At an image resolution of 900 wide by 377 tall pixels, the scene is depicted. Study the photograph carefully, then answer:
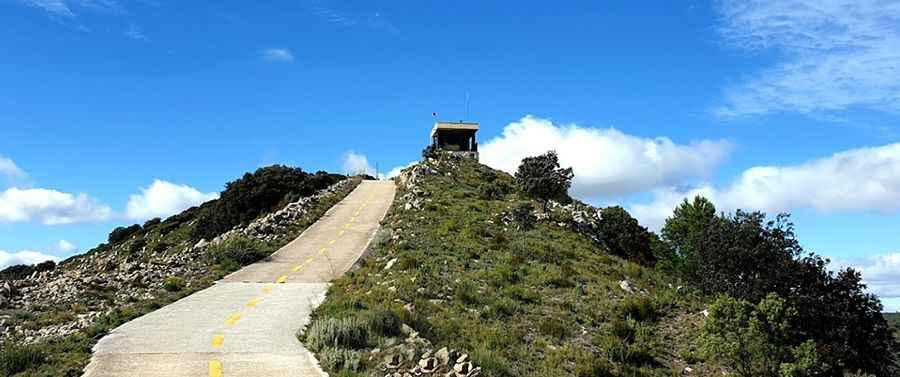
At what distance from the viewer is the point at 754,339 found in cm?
1438

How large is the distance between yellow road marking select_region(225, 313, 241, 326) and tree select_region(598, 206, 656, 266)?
2173 centimetres

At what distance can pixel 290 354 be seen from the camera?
11555 mm

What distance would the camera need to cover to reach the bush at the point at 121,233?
2532 inches

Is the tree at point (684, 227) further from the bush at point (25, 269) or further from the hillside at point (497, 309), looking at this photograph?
the bush at point (25, 269)

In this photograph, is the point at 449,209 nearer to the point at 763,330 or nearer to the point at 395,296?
the point at 395,296

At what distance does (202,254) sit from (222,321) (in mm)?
11573

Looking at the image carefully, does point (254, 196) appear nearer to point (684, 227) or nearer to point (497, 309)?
point (684, 227)

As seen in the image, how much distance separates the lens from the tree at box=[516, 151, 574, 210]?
41594 mm

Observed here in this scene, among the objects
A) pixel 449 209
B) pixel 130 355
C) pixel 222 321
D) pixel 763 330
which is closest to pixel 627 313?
pixel 763 330

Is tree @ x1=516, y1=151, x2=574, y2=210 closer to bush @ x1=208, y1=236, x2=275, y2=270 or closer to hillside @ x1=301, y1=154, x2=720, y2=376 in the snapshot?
hillside @ x1=301, y1=154, x2=720, y2=376

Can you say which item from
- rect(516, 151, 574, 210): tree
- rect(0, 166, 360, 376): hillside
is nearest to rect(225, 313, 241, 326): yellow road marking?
rect(0, 166, 360, 376): hillside

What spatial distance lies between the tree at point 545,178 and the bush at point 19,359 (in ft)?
104

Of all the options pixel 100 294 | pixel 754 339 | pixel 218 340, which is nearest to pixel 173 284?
pixel 100 294

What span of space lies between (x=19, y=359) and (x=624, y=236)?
29688 mm
